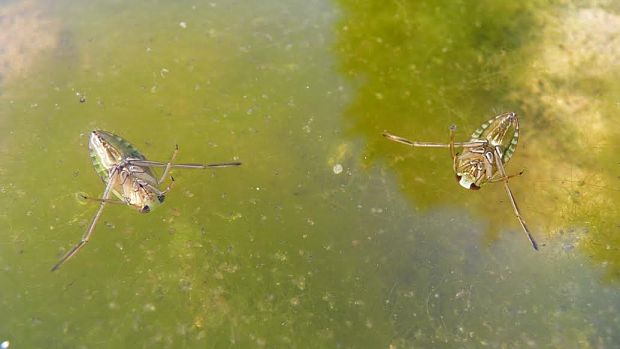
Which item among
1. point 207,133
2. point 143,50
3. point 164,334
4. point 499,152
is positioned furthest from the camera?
point 143,50

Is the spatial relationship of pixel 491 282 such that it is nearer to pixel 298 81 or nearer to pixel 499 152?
pixel 499 152

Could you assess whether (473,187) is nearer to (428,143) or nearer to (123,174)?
(428,143)

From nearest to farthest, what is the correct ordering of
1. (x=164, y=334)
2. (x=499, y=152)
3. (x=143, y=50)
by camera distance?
1. (x=164, y=334)
2. (x=499, y=152)
3. (x=143, y=50)

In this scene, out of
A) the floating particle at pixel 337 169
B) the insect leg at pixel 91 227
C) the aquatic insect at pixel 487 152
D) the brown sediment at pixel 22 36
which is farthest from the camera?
the brown sediment at pixel 22 36

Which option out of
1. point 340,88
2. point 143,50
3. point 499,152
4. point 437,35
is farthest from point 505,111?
point 143,50

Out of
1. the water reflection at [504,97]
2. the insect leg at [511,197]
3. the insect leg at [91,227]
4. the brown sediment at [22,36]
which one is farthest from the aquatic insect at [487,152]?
the brown sediment at [22,36]

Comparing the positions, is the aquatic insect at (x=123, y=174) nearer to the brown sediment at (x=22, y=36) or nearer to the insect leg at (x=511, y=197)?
the brown sediment at (x=22, y=36)

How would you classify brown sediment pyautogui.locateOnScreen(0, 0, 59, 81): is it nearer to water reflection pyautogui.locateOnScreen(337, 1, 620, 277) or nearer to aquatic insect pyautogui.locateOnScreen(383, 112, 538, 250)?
water reflection pyautogui.locateOnScreen(337, 1, 620, 277)
